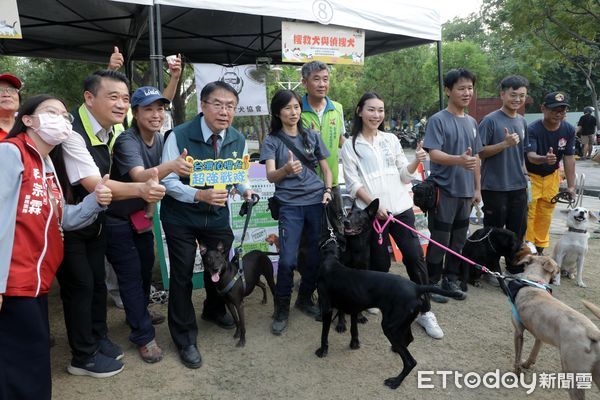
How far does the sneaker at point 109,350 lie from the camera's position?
A: 3082mm

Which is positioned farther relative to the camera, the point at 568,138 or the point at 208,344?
the point at 568,138

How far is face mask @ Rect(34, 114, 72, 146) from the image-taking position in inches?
79.4

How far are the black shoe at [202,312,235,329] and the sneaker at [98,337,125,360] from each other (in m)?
0.85

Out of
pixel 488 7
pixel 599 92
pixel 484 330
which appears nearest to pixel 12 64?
pixel 484 330

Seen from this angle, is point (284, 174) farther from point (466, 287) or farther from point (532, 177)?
point (532, 177)

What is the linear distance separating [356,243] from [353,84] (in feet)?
107

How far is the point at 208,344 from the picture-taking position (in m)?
3.38

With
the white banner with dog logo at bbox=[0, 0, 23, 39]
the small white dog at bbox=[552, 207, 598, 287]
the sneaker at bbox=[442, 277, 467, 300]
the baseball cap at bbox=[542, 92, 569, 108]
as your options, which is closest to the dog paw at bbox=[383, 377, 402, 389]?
the sneaker at bbox=[442, 277, 467, 300]

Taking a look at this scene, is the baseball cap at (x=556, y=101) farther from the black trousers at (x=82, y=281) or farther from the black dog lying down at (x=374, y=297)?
the black trousers at (x=82, y=281)

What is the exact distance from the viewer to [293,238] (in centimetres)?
351

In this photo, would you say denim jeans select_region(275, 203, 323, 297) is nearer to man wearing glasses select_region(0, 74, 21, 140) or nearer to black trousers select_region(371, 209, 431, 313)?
black trousers select_region(371, 209, 431, 313)

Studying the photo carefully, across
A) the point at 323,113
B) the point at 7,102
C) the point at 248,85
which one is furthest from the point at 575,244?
the point at 248,85

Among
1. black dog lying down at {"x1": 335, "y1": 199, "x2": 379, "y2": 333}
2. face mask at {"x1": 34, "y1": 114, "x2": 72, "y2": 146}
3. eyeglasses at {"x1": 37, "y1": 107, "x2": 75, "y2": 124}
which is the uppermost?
eyeglasses at {"x1": 37, "y1": 107, "x2": 75, "y2": 124}

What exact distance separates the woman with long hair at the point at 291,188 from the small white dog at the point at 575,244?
9.98 feet
